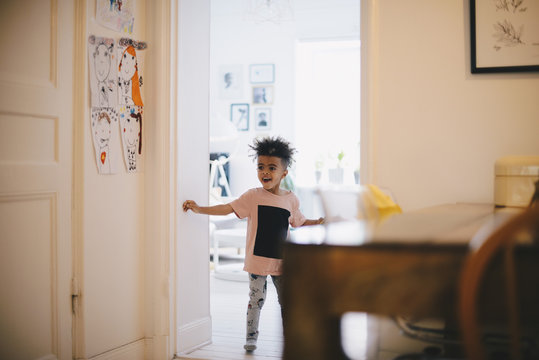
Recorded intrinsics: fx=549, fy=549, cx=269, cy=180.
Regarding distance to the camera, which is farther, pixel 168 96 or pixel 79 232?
pixel 168 96

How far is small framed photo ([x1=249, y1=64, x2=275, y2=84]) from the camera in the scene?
19.5 feet

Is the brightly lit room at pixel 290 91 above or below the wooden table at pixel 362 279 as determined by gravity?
above

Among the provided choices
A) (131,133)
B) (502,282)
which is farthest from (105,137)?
(502,282)

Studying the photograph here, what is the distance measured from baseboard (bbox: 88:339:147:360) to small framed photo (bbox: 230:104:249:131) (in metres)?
3.76

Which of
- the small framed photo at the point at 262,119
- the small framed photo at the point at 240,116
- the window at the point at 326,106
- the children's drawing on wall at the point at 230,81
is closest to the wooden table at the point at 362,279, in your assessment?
the window at the point at 326,106

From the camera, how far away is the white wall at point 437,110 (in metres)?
2.24

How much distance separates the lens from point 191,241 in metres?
2.79

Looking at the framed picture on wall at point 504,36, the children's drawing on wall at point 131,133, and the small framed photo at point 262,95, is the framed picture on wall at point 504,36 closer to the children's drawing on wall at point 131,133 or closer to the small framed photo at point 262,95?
the children's drawing on wall at point 131,133

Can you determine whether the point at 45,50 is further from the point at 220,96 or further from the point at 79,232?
the point at 220,96

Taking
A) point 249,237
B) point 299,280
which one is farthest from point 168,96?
point 299,280

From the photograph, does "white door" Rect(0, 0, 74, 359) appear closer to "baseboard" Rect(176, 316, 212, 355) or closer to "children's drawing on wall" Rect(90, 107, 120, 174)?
"children's drawing on wall" Rect(90, 107, 120, 174)

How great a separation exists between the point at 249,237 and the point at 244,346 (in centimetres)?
54

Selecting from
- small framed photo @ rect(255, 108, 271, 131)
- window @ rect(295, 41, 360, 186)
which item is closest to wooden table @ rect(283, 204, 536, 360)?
window @ rect(295, 41, 360, 186)

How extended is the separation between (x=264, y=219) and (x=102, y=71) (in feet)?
3.48
